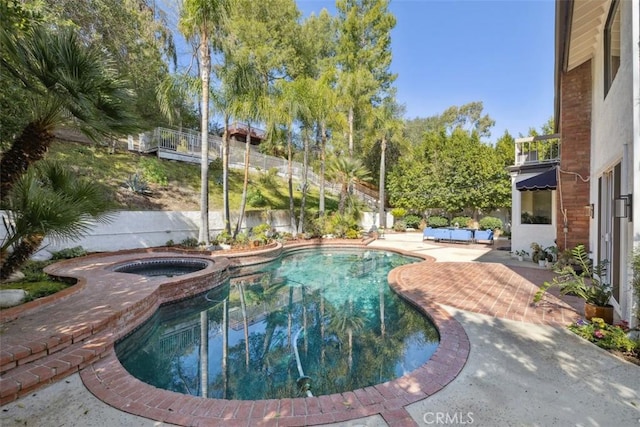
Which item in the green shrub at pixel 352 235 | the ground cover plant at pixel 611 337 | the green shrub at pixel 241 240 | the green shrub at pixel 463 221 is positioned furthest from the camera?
the green shrub at pixel 463 221

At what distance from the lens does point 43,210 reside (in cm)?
367

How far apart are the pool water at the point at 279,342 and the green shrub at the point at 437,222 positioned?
55.7 ft

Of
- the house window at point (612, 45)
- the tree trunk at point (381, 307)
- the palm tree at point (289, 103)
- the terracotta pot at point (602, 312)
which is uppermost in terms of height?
the palm tree at point (289, 103)

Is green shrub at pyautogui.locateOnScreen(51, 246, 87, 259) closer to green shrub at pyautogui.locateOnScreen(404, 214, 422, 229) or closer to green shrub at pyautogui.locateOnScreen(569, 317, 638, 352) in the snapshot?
green shrub at pyautogui.locateOnScreen(569, 317, 638, 352)

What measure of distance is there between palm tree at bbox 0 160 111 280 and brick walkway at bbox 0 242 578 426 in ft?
4.20

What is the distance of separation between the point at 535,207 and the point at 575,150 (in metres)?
3.73

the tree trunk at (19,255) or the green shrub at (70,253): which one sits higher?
the tree trunk at (19,255)

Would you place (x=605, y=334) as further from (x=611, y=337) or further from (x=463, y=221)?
(x=463, y=221)

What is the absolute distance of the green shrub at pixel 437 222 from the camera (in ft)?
80.7

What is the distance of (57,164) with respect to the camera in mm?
4820

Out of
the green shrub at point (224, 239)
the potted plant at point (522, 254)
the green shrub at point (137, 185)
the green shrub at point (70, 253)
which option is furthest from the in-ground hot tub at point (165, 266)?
the potted plant at point (522, 254)

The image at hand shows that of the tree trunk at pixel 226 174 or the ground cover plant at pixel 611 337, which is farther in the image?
the tree trunk at pixel 226 174

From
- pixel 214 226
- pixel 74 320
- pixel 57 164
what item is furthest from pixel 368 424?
pixel 214 226

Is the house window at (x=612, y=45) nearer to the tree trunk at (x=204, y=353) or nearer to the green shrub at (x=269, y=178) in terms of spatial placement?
the tree trunk at (x=204, y=353)
